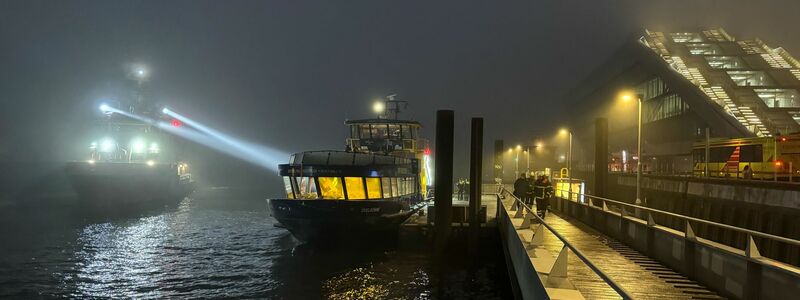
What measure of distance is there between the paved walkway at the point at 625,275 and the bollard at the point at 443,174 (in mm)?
7704

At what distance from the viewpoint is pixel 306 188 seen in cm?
2762

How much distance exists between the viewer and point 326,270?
75.4 feet

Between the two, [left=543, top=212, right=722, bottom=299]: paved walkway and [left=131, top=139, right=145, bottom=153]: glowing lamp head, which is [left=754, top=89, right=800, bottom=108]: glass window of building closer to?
[left=543, top=212, right=722, bottom=299]: paved walkway

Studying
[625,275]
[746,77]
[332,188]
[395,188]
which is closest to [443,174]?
[395,188]

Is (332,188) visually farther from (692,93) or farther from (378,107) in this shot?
(692,93)

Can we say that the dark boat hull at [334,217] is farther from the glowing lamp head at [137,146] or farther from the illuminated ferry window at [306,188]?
the glowing lamp head at [137,146]

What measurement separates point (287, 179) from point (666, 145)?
5791 centimetres

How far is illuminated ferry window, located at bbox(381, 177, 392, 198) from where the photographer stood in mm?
27672

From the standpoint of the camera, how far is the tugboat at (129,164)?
191 ft

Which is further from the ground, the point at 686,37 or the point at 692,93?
the point at 686,37

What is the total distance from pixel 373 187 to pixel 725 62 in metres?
67.1

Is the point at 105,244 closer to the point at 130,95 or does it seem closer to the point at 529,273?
the point at 529,273

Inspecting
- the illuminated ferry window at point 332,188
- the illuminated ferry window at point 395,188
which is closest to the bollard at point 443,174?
the illuminated ferry window at point 395,188

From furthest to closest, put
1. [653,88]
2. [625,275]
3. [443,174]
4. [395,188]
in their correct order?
1. [653,88]
2. [395,188]
3. [443,174]
4. [625,275]
